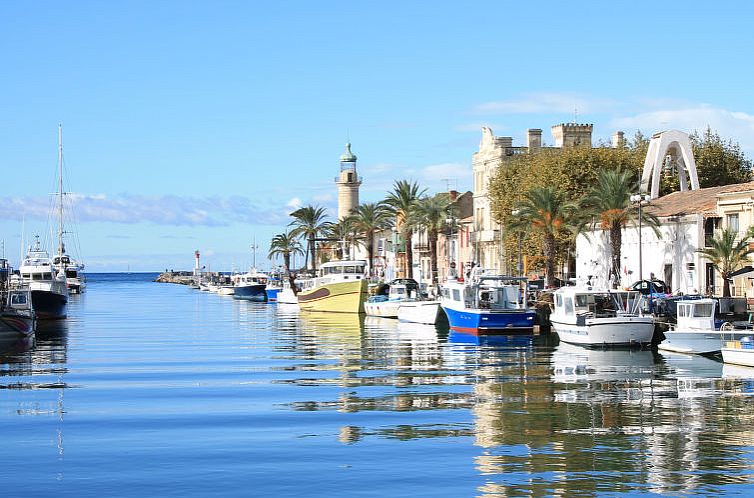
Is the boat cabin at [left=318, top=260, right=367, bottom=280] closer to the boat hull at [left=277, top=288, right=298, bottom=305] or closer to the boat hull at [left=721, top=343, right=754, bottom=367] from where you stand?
the boat hull at [left=277, top=288, right=298, bottom=305]

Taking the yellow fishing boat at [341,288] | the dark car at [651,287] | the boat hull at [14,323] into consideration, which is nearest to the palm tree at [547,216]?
the dark car at [651,287]

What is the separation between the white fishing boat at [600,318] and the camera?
2064 inches

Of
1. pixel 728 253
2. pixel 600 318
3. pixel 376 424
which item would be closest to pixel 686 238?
pixel 728 253

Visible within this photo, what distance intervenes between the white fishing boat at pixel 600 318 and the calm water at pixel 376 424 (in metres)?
1.41

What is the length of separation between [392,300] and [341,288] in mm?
9684

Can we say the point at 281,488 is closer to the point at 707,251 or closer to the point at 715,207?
the point at 707,251

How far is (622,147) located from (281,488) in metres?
78.1

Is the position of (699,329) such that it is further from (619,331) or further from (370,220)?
(370,220)

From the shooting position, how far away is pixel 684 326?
48531 mm

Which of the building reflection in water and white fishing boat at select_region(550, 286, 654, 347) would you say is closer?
the building reflection in water

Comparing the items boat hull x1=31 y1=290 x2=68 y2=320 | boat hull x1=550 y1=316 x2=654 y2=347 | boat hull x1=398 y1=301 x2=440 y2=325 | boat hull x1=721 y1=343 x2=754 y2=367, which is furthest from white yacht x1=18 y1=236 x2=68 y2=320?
boat hull x1=721 y1=343 x2=754 y2=367

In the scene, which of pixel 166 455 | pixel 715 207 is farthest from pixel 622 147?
pixel 166 455

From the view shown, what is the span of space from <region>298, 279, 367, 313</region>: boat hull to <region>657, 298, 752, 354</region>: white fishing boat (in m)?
50.5

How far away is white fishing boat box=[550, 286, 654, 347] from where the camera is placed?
5244 centimetres
